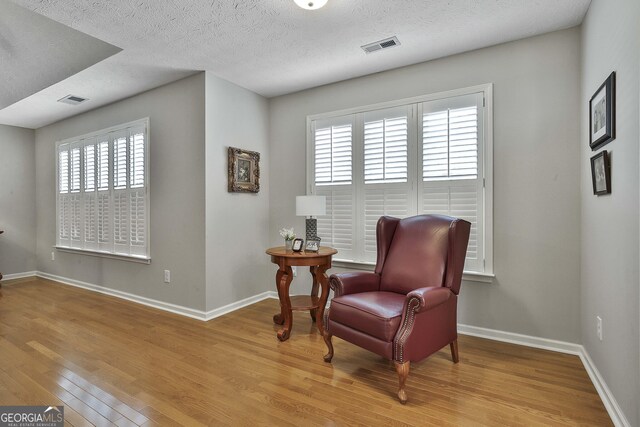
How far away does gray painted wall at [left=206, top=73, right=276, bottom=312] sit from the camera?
11.3 ft

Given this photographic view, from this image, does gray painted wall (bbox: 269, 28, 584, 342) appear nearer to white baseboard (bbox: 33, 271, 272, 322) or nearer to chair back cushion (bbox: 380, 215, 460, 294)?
chair back cushion (bbox: 380, 215, 460, 294)

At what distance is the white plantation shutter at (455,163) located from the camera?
2887 mm

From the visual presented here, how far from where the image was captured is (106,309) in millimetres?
3723

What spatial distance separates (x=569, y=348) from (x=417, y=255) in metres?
1.38

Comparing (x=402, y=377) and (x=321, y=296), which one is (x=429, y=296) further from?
(x=321, y=296)

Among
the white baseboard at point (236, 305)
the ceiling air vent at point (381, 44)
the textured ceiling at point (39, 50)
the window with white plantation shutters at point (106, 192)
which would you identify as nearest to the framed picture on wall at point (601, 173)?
the ceiling air vent at point (381, 44)

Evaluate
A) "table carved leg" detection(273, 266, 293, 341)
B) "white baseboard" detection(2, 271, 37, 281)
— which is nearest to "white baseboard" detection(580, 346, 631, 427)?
"table carved leg" detection(273, 266, 293, 341)

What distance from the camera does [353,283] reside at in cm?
255

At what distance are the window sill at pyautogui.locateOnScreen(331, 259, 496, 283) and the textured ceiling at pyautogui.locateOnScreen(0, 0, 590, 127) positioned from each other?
194 centimetres

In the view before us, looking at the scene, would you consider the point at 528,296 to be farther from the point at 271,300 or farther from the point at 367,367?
the point at 271,300

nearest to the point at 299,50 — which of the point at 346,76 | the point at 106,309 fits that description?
the point at 346,76

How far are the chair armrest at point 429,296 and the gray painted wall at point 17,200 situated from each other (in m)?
6.35

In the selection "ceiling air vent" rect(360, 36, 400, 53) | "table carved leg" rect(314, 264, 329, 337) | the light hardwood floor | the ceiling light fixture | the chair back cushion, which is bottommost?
the light hardwood floor

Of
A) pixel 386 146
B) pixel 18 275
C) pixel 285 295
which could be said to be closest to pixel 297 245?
pixel 285 295
